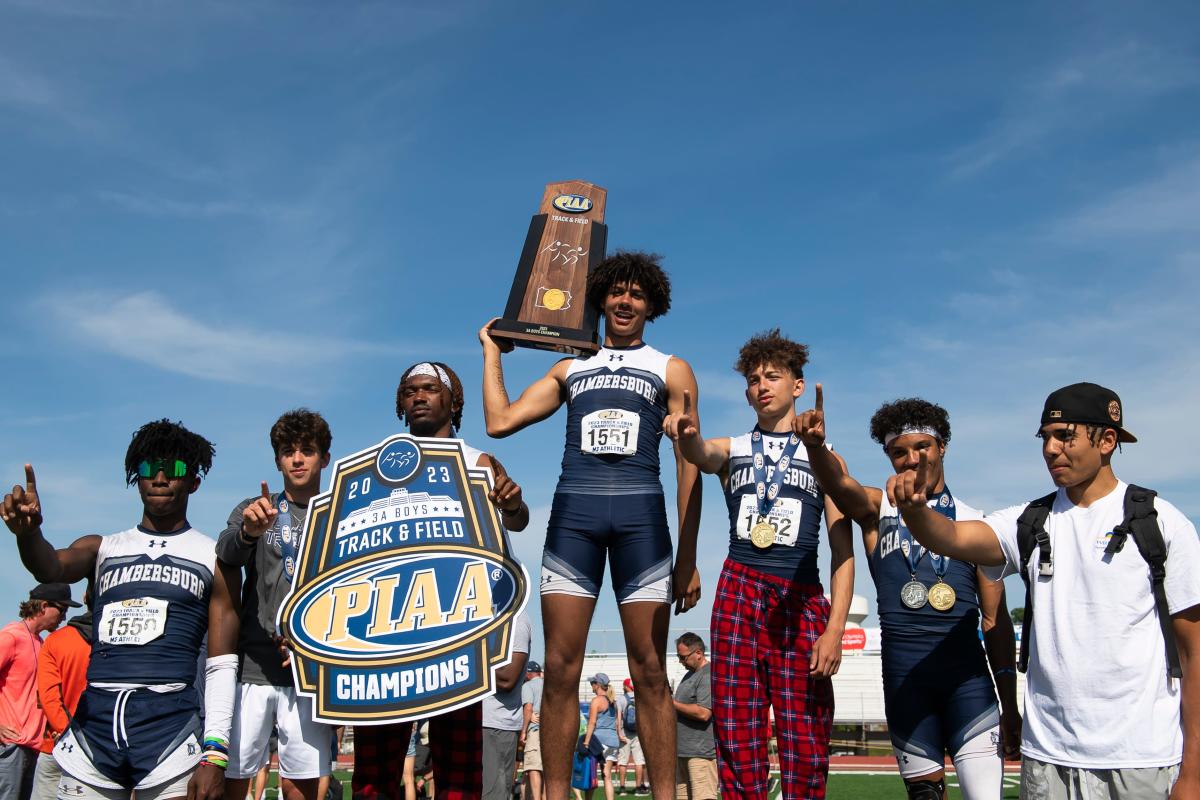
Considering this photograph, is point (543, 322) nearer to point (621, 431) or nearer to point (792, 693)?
point (621, 431)

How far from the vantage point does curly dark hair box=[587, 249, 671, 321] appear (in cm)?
582

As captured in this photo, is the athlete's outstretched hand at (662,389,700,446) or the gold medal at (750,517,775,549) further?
the gold medal at (750,517,775,549)

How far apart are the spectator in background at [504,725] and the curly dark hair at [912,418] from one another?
259 cm

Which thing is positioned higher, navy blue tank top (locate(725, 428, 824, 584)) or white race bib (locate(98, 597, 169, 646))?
navy blue tank top (locate(725, 428, 824, 584))

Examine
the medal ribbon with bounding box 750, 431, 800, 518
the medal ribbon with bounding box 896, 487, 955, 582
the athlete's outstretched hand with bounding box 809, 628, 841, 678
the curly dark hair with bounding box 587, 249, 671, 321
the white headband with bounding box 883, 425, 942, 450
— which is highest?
the curly dark hair with bounding box 587, 249, 671, 321

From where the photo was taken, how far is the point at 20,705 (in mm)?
8406

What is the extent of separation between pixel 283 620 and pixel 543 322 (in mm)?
2363

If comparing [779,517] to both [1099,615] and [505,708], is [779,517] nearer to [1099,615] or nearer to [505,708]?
[1099,615]

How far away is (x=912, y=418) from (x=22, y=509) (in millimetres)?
4587

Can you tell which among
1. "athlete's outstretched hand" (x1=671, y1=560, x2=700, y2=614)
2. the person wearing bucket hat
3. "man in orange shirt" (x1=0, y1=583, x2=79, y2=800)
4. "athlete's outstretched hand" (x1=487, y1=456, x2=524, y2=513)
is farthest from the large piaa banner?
"man in orange shirt" (x1=0, y1=583, x2=79, y2=800)

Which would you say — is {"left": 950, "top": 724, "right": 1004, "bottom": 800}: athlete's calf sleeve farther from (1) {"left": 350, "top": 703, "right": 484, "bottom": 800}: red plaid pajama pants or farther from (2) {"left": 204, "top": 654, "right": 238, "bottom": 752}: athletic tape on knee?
(2) {"left": 204, "top": 654, "right": 238, "bottom": 752}: athletic tape on knee

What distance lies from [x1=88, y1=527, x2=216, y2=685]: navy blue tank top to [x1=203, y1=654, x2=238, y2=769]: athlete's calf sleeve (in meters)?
0.11

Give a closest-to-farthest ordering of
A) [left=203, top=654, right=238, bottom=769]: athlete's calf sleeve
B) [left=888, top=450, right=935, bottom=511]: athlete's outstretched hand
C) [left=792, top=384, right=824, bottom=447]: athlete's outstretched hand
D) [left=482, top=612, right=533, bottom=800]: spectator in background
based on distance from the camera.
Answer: [left=888, top=450, right=935, bottom=511]: athlete's outstretched hand
[left=792, top=384, right=824, bottom=447]: athlete's outstretched hand
[left=203, top=654, right=238, bottom=769]: athlete's calf sleeve
[left=482, top=612, right=533, bottom=800]: spectator in background

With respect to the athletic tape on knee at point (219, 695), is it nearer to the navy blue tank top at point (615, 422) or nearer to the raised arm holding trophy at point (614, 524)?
the raised arm holding trophy at point (614, 524)
